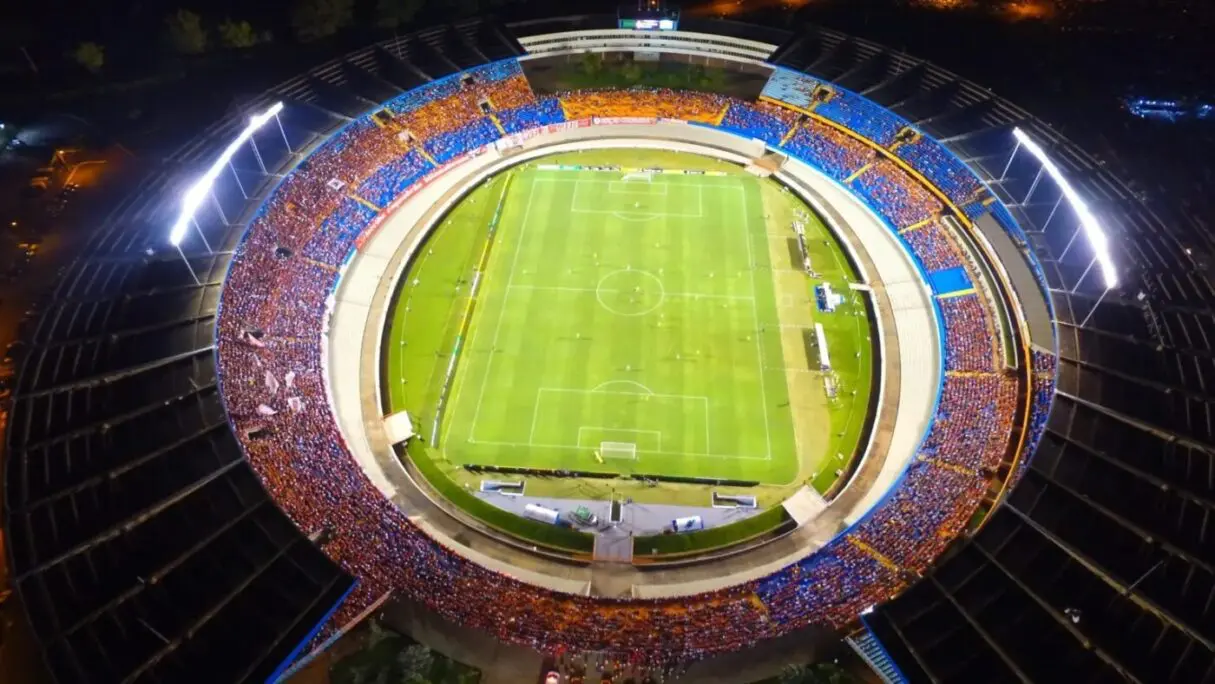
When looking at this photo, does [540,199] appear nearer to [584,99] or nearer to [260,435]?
[584,99]

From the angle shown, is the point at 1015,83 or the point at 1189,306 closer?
the point at 1189,306

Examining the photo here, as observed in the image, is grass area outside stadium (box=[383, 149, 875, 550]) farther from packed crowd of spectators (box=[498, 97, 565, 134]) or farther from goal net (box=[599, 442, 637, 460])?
packed crowd of spectators (box=[498, 97, 565, 134])

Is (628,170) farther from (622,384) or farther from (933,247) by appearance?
(933,247)

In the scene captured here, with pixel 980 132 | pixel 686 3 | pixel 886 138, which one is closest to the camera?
pixel 980 132

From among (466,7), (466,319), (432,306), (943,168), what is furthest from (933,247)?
(466,7)

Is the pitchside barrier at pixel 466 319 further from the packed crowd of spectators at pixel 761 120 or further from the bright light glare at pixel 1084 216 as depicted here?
the bright light glare at pixel 1084 216

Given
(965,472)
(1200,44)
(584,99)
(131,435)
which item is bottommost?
(131,435)

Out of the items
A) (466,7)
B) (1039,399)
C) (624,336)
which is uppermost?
(466,7)

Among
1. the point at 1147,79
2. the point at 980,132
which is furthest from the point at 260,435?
the point at 1147,79

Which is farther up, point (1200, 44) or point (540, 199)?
point (1200, 44)
